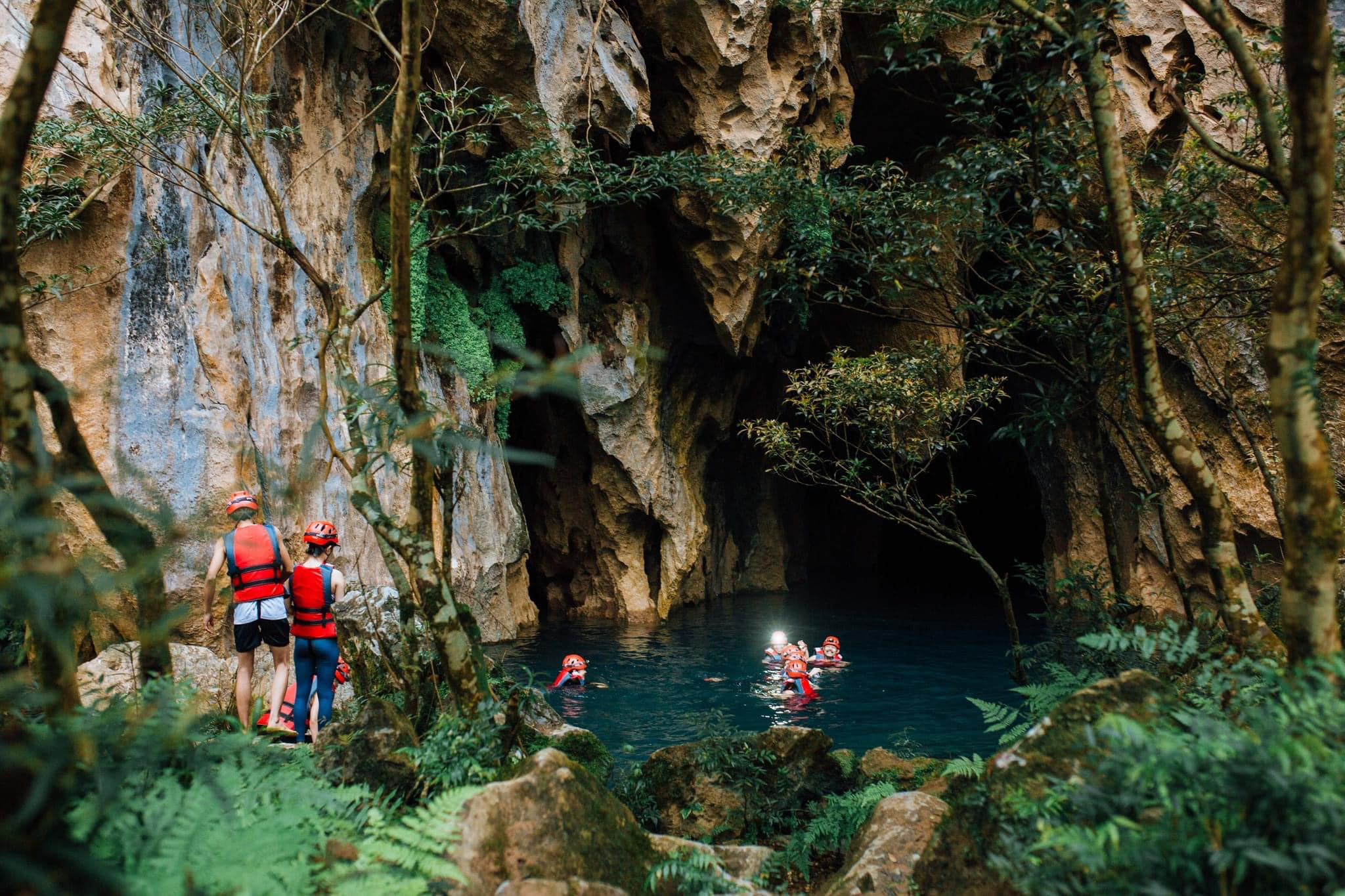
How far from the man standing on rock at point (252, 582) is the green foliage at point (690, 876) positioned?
3.78 m

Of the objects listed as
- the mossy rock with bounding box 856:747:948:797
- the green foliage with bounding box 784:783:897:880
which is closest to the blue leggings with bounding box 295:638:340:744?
the green foliage with bounding box 784:783:897:880

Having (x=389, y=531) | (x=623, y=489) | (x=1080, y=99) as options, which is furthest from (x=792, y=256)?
(x=623, y=489)

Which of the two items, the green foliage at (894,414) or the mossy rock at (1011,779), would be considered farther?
the green foliage at (894,414)

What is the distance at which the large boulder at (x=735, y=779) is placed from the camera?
525cm

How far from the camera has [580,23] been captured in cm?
1266

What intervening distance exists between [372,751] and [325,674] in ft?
8.51

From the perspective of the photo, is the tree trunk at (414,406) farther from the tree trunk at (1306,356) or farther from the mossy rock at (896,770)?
the mossy rock at (896,770)

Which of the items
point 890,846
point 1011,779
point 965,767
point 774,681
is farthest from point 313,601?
point 774,681

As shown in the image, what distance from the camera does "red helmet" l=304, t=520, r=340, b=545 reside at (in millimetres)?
5676

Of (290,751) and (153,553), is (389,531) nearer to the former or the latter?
(290,751)

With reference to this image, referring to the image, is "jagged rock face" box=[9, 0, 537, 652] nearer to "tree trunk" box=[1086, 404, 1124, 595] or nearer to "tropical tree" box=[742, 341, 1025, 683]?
"tropical tree" box=[742, 341, 1025, 683]

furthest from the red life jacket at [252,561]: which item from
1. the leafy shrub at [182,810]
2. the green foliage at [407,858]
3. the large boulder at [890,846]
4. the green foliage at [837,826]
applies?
the large boulder at [890,846]

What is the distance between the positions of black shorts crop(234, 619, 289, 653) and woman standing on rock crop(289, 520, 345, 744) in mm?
105

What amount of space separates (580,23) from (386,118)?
346 centimetres
